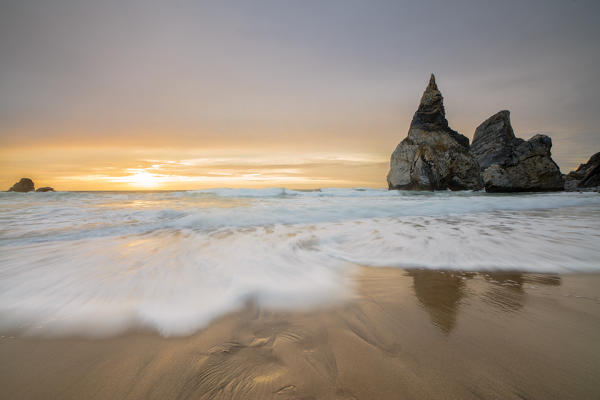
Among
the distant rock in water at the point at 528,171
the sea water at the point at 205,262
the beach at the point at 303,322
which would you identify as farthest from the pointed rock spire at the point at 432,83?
the beach at the point at 303,322

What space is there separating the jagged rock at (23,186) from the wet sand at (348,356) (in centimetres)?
3524

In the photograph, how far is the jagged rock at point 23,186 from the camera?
24.9 m

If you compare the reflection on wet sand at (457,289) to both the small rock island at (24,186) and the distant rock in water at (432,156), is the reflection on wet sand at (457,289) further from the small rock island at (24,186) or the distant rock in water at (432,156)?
the small rock island at (24,186)

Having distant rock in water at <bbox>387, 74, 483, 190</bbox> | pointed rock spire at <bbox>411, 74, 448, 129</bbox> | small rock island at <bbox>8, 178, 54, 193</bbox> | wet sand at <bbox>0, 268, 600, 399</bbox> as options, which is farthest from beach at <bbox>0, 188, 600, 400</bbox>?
small rock island at <bbox>8, 178, 54, 193</bbox>

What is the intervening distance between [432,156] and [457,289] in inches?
876

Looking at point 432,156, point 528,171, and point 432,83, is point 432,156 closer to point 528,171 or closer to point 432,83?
point 528,171

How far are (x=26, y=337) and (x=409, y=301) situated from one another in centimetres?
220

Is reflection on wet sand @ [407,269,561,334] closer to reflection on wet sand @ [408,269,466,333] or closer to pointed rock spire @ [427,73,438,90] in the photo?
reflection on wet sand @ [408,269,466,333]

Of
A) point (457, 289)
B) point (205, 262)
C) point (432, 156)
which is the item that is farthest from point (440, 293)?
point (432, 156)

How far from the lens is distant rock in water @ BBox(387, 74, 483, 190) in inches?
828

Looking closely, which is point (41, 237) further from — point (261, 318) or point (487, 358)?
point (487, 358)

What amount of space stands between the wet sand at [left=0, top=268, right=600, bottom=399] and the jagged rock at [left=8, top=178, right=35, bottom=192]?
3524 cm

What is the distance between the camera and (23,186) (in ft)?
81.9

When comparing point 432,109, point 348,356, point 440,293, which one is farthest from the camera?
point 432,109
